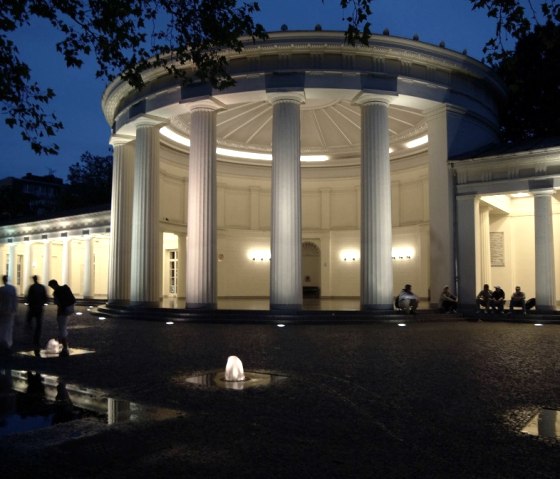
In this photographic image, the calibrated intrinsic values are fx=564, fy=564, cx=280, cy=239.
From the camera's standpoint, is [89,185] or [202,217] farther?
[89,185]

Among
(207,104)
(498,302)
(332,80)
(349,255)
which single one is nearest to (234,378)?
(332,80)

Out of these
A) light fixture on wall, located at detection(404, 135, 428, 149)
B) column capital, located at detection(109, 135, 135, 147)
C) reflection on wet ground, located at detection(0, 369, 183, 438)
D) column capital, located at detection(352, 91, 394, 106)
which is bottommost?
reflection on wet ground, located at detection(0, 369, 183, 438)

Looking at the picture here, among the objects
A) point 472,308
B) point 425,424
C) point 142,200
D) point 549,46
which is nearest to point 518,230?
point 472,308

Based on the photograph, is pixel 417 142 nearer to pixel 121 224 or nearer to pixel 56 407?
pixel 121 224

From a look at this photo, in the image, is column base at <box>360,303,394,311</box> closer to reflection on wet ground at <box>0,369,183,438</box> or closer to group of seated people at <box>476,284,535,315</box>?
group of seated people at <box>476,284,535,315</box>

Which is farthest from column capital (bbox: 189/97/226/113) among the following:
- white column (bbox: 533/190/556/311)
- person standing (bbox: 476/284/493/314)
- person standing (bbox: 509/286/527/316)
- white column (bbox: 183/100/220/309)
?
person standing (bbox: 509/286/527/316)

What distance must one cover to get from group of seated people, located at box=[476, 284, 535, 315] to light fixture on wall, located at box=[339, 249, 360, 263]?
11646mm

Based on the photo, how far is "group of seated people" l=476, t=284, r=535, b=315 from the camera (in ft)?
64.7

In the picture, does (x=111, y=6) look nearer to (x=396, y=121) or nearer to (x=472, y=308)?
(x=472, y=308)

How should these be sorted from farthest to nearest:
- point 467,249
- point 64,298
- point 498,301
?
Result: point 467,249, point 498,301, point 64,298

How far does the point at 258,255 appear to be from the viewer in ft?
107

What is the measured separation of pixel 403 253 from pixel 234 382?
22514 millimetres

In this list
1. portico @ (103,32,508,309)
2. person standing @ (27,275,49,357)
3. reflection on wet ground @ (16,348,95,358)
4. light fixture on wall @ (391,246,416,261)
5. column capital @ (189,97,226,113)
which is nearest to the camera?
reflection on wet ground @ (16,348,95,358)

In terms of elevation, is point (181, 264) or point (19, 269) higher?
point (181, 264)
